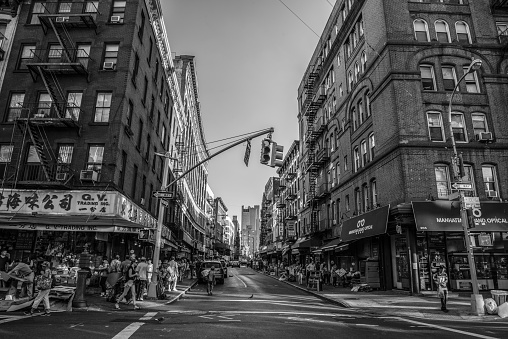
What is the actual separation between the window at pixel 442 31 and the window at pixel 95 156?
2288 cm

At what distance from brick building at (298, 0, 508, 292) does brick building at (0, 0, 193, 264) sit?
14.4 meters

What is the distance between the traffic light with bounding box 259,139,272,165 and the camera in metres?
13.3

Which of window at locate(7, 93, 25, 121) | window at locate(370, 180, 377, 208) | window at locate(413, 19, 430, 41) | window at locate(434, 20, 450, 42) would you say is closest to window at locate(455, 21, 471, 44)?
window at locate(434, 20, 450, 42)

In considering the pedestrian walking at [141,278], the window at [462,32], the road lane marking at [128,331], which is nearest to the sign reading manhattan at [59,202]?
the pedestrian walking at [141,278]

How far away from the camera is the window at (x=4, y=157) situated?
20.5 meters

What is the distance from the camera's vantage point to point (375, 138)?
24.9 meters

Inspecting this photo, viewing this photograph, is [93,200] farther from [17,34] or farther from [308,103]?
[308,103]

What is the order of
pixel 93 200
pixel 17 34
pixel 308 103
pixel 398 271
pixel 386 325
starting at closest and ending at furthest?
pixel 386 325 < pixel 93 200 < pixel 398 271 < pixel 17 34 < pixel 308 103

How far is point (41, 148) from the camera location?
66.2 feet

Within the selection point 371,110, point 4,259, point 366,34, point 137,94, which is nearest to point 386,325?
point 4,259

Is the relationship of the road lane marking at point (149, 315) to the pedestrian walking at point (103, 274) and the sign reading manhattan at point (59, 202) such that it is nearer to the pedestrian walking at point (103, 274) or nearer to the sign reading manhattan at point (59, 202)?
the pedestrian walking at point (103, 274)

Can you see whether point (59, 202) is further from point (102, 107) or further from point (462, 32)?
point (462, 32)

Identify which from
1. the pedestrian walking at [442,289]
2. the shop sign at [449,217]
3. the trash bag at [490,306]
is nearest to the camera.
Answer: the trash bag at [490,306]

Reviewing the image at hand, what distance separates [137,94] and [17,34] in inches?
319
